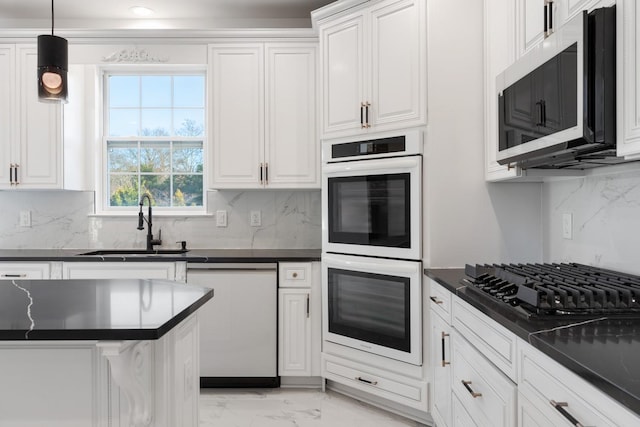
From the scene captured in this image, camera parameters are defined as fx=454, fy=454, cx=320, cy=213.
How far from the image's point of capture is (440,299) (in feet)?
7.32

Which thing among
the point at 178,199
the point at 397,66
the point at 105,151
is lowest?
the point at 178,199

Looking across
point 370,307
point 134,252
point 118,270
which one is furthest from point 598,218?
point 134,252

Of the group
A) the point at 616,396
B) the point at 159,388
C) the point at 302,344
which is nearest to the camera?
the point at 616,396

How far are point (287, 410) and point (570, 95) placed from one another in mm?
2301

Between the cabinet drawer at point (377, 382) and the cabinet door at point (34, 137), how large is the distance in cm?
239

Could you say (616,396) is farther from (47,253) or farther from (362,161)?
(47,253)

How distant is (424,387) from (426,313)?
404 millimetres

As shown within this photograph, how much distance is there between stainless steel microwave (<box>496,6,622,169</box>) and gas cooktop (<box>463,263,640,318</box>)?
0.44 metres

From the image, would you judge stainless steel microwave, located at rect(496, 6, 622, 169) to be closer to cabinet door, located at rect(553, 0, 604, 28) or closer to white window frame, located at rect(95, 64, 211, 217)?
cabinet door, located at rect(553, 0, 604, 28)

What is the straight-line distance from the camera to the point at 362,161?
2744mm

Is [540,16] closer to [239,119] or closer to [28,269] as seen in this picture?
[239,119]

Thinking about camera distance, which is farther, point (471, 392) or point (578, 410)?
point (471, 392)

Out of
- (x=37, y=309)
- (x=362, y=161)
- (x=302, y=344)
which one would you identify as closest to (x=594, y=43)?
(x=362, y=161)

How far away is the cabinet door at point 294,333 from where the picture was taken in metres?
3.06
